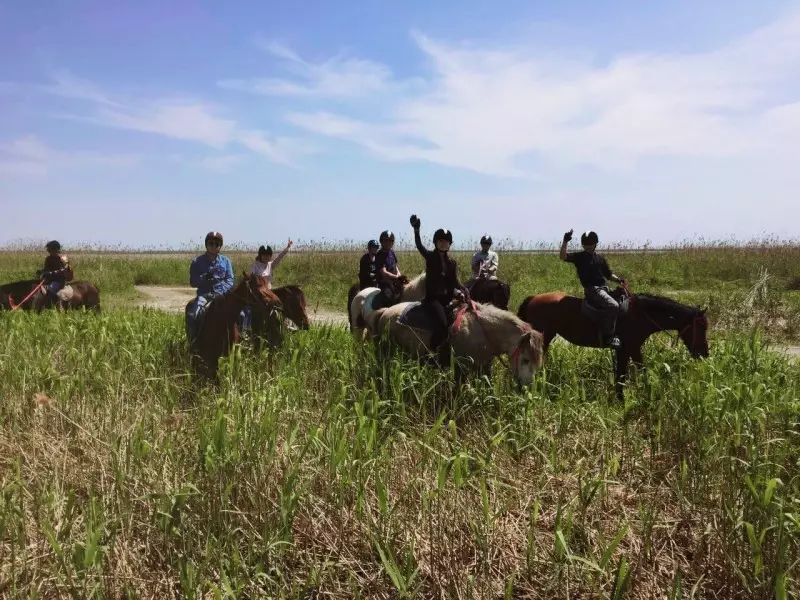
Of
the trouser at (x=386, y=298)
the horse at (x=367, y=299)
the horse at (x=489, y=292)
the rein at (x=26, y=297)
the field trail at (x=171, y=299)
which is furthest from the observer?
the field trail at (x=171, y=299)

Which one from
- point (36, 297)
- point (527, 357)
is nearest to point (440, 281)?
point (527, 357)

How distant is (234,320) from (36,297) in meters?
7.52

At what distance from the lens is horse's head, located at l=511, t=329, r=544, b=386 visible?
18.9ft

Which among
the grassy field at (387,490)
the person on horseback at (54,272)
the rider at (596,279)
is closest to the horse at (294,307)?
the grassy field at (387,490)

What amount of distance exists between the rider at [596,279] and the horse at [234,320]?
379 cm

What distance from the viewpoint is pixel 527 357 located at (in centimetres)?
578

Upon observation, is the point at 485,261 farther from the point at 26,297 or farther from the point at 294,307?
the point at 26,297

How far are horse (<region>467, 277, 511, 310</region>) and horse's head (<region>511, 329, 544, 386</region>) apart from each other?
3984 millimetres

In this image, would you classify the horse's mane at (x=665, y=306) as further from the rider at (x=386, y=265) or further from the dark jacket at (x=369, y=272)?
the dark jacket at (x=369, y=272)

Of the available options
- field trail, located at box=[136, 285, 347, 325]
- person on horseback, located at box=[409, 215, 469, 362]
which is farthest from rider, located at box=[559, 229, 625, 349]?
field trail, located at box=[136, 285, 347, 325]

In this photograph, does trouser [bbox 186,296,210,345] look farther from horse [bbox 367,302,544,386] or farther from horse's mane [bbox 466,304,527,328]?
horse's mane [bbox 466,304,527,328]

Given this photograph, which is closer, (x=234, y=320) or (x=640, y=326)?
(x=234, y=320)

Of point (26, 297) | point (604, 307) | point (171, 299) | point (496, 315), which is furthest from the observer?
point (171, 299)

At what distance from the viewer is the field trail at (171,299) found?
632 inches
